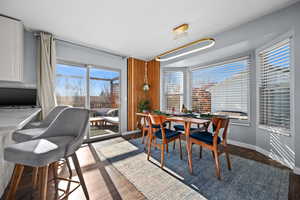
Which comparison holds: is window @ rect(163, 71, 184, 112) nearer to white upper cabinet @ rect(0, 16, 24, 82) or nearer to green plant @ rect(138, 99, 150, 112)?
green plant @ rect(138, 99, 150, 112)

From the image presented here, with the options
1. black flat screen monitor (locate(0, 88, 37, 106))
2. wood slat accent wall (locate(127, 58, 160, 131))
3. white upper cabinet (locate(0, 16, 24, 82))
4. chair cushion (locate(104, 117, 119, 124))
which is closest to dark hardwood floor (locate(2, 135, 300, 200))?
black flat screen monitor (locate(0, 88, 37, 106))

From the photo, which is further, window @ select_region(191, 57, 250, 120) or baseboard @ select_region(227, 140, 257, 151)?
window @ select_region(191, 57, 250, 120)

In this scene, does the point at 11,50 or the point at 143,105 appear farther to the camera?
the point at 143,105

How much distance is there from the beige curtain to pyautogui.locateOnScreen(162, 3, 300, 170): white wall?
3.30m

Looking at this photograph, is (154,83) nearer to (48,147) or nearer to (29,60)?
(29,60)

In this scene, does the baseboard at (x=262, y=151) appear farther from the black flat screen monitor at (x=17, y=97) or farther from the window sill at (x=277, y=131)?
the black flat screen monitor at (x=17, y=97)

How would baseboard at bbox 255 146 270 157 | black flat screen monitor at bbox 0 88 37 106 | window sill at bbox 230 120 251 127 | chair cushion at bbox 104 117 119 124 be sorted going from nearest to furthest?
black flat screen monitor at bbox 0 88 37 106
baseboard at bbox 255 146 270 157
window sill at bbox 230 120 251 127
chair cushion at bbox 104 117 119 124

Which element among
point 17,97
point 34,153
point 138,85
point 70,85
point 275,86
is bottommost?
point 34,153

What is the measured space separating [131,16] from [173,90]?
102 inches

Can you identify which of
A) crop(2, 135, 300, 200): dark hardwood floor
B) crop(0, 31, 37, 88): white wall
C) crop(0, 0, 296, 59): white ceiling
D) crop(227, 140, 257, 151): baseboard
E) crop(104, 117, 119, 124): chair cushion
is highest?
crop(0, 0, 296, 59): white ceiling

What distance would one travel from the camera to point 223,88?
3.23m

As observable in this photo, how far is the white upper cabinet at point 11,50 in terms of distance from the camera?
6.44 feet

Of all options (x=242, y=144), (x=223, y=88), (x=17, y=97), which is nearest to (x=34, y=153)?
(x=17, y=97)

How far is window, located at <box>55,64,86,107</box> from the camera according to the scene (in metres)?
2.90
